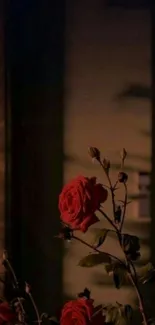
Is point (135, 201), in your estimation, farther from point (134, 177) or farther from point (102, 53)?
point (102, 53)

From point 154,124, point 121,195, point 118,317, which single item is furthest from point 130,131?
point 118,317

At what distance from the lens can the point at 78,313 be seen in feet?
3.41

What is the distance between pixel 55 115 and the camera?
4.72 ft

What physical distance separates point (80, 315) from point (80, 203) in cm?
22


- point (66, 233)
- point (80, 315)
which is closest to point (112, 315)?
point (80, 315)

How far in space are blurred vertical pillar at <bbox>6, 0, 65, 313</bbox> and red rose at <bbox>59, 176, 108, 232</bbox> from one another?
401 millimetres

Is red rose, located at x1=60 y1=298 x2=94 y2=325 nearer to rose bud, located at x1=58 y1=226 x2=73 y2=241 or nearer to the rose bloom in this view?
the rose bloom

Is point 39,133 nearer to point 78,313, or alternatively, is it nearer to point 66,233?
point 66,233

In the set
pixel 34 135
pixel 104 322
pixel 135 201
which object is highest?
pixel 34 135

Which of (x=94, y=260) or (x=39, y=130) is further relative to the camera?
(x=39, y=130)

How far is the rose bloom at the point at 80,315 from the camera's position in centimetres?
103

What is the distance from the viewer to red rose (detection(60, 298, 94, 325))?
3.39 feet

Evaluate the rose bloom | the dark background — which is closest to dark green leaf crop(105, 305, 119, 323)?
the rose bloom

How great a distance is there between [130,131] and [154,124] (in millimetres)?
66
